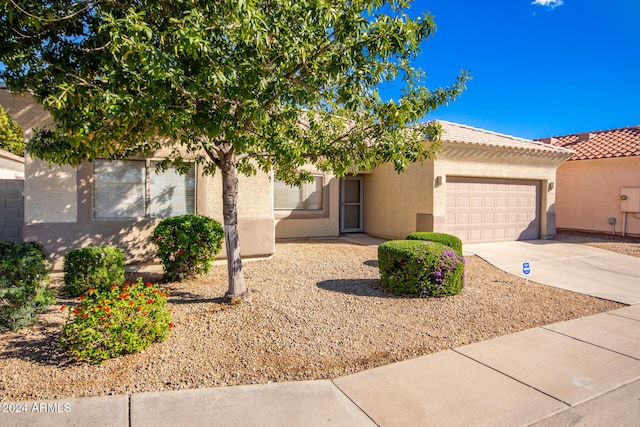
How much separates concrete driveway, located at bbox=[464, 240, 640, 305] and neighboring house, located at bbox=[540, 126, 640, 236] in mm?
4239

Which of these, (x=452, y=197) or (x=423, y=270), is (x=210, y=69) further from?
(x=452, y=197)

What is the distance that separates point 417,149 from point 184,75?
3471mm

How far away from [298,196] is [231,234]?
721 centimetres

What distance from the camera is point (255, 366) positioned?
13.9 ft

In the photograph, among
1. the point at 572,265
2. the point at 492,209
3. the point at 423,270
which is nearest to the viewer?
the point at 423,270

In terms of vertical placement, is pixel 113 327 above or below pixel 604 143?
below

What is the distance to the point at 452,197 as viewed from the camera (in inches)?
497

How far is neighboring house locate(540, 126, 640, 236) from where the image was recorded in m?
15.4

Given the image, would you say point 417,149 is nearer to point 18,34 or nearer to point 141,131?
point 141,131

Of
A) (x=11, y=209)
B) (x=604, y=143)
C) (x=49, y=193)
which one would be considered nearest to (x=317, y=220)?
(x=49, y=193)

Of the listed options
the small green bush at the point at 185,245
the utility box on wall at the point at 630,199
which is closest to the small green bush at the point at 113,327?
the small green bush at the point at 185,245

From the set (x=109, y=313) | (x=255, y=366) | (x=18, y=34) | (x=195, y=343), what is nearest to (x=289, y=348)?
(x=255, y=366)

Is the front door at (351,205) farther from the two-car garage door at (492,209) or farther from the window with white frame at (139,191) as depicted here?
the window with white frame at (139,191)

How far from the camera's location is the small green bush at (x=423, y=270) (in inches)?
265
